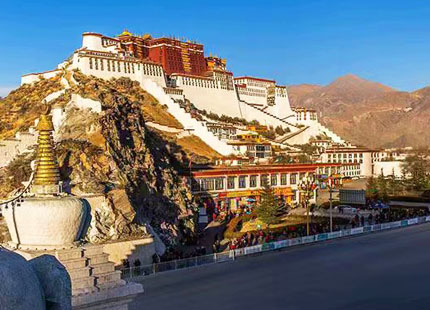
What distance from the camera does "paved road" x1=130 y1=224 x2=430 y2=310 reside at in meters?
18.0

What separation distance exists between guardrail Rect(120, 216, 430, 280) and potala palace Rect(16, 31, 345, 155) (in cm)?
3499

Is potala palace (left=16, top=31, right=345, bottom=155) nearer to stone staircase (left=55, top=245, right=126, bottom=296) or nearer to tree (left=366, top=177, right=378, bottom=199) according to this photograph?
tree (left=366, top=177, right=378, bottom=199)

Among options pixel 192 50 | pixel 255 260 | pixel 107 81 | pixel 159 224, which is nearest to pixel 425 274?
pixel 255 260

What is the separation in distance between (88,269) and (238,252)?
61.3 ft

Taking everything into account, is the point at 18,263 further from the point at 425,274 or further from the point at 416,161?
the point at 416,161

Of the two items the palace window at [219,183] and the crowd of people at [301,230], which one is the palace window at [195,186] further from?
the crowd of people at [301,230]

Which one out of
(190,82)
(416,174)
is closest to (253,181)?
(416,174)

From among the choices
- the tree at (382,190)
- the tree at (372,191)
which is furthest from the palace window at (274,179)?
the tree at (382,190)

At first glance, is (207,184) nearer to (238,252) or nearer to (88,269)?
(238,252)

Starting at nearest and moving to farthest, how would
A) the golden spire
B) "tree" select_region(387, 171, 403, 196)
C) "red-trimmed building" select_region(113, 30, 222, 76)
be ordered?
1. the golden spire
2. "tree" select_region(387, 171, 403, 196)
3. "red-trimmed building" select_region(113, 30, 222, 76)

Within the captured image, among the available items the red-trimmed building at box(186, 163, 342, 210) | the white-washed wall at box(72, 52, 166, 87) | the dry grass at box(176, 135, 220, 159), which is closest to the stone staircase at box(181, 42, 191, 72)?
the white-washed wall at box(72, 52, 166, 87)

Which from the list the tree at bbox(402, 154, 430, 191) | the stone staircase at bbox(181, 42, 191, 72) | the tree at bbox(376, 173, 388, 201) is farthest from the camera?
the stone staircase at bbox(181, 42, 191, 72)

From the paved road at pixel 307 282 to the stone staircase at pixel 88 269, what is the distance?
869 cm

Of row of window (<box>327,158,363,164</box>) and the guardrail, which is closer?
the guardrail
